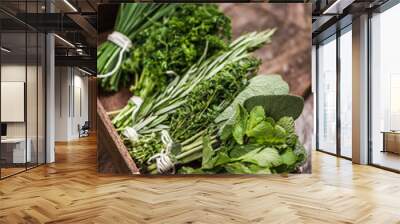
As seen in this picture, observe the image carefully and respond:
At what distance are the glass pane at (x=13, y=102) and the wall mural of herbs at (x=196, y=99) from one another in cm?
153

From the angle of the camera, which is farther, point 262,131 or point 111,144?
point 111,144

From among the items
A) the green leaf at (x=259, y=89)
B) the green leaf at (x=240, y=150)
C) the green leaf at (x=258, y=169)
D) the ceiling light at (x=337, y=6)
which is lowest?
the green leaf at (x=258, y=169)

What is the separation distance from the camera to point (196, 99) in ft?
20.5

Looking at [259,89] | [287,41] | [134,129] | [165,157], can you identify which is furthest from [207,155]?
[287,41]

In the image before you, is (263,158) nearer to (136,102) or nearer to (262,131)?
(262,131)

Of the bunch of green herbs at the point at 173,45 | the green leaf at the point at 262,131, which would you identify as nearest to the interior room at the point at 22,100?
the bunch of green herbs at the point at 173,45

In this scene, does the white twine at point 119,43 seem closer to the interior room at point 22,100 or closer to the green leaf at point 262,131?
the interior room at point 22,100

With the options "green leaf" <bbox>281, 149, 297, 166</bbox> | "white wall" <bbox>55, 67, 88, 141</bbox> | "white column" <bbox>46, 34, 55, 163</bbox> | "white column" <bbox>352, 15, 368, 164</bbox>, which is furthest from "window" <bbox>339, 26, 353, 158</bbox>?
"white wall" <bbox>55, 67, 88, 141</bbox>

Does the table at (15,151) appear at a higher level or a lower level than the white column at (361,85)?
lower

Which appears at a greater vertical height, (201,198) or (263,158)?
(263,158)

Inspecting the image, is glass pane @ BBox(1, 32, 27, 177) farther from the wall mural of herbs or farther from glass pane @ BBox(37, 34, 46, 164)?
the wall mural of herbs

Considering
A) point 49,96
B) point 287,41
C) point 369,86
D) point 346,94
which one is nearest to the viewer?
point 287,41

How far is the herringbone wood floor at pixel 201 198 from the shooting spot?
12.8 ft

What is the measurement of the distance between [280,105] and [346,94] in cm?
349
